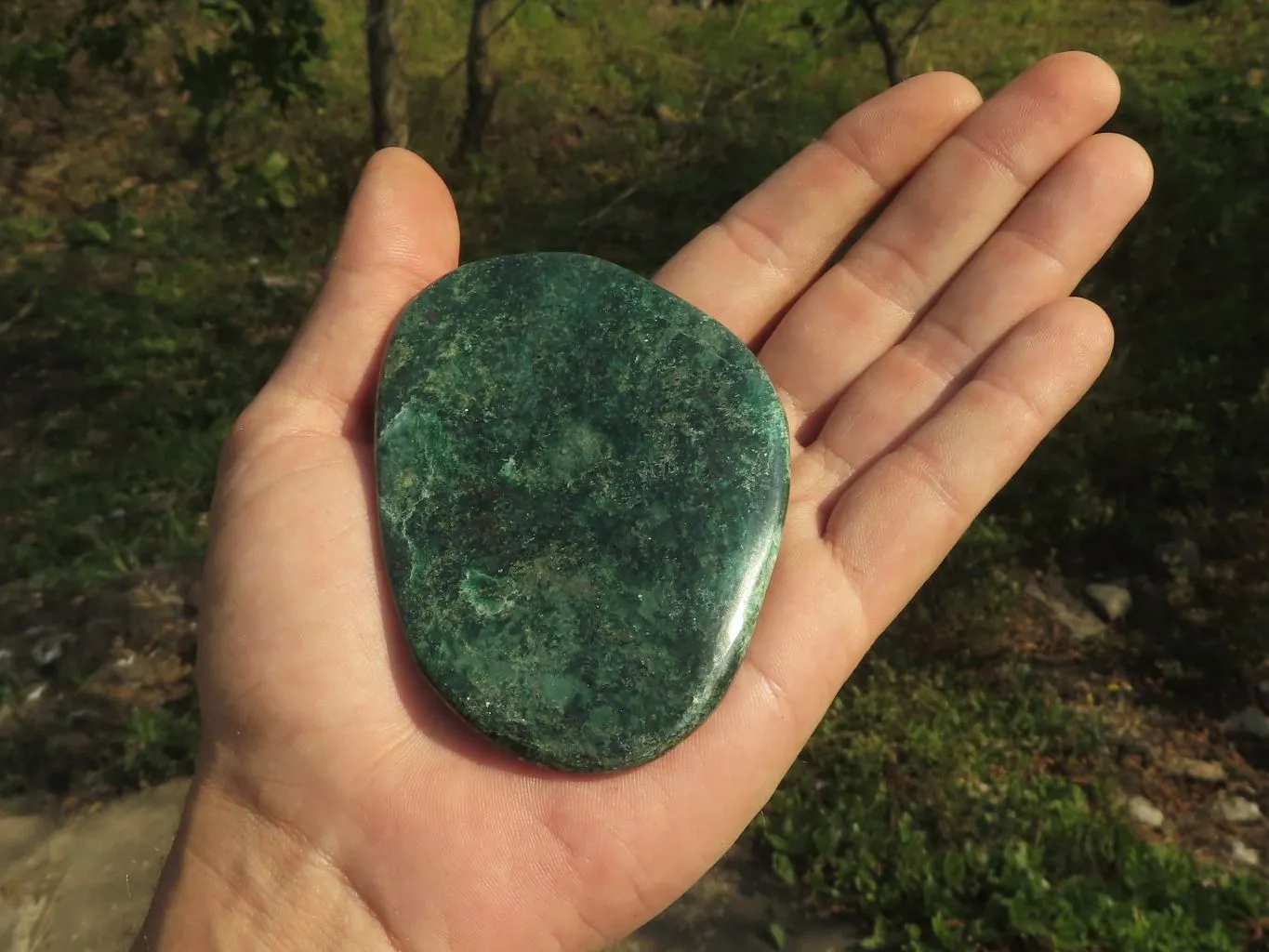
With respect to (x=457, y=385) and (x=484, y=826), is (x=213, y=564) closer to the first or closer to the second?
(x=457, y=385)

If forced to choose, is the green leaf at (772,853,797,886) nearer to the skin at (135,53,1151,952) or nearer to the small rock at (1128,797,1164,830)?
the skin at (135,53,1151,952)

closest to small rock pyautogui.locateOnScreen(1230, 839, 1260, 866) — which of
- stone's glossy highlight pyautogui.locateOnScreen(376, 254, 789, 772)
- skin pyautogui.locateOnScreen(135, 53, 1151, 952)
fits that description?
skin pyautogui.locateOnScreen(135, 53, 1151, 952)

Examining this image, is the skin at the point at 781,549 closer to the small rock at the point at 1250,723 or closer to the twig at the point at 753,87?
the small rock at the point at 1250,723

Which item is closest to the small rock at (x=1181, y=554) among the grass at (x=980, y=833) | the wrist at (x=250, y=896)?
the grass at (x=980, y=833)

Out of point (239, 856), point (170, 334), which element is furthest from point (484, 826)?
point (170, 334)

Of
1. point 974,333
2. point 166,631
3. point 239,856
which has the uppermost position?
point 974,333

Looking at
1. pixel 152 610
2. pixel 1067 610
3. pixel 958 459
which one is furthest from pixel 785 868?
pixel 152 610
